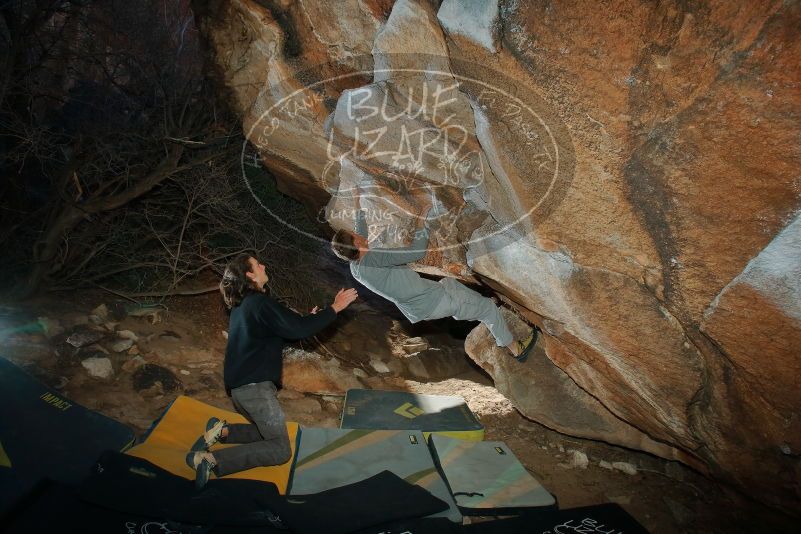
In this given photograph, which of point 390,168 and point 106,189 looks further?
point 106,189

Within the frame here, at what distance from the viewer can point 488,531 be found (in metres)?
2.71

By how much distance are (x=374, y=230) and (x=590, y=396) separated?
2517 millimetres

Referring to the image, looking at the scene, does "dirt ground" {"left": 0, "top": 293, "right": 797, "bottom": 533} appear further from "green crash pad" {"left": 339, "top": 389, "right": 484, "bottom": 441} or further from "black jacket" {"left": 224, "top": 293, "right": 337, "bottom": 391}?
"black jacket" {"left": 224, "top": 293, "right": 337, "bottom": 391}

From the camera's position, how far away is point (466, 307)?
3.95m

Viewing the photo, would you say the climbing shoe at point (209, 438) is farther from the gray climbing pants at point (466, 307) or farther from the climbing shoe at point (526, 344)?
Result: the climbing shoe at point (526, 344)

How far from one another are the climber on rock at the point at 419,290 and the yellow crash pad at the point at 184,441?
1.37m

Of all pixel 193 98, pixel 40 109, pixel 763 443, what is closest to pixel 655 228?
pixel 763 443

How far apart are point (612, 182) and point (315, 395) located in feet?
11.7

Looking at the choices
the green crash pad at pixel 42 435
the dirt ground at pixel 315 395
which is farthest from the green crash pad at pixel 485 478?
the green crash pad at pixel 42 435

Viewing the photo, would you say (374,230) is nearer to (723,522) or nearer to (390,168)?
(390,168)

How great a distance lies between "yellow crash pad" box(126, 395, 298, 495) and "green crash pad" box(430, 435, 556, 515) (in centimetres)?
117

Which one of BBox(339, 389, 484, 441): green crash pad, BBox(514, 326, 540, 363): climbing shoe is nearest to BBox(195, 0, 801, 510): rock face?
BBox(514, 326, 540, 363): climbing shoe

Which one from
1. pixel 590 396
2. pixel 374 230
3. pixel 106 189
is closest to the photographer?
pixel 590 396

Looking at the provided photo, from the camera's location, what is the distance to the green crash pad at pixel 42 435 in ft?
9.32
